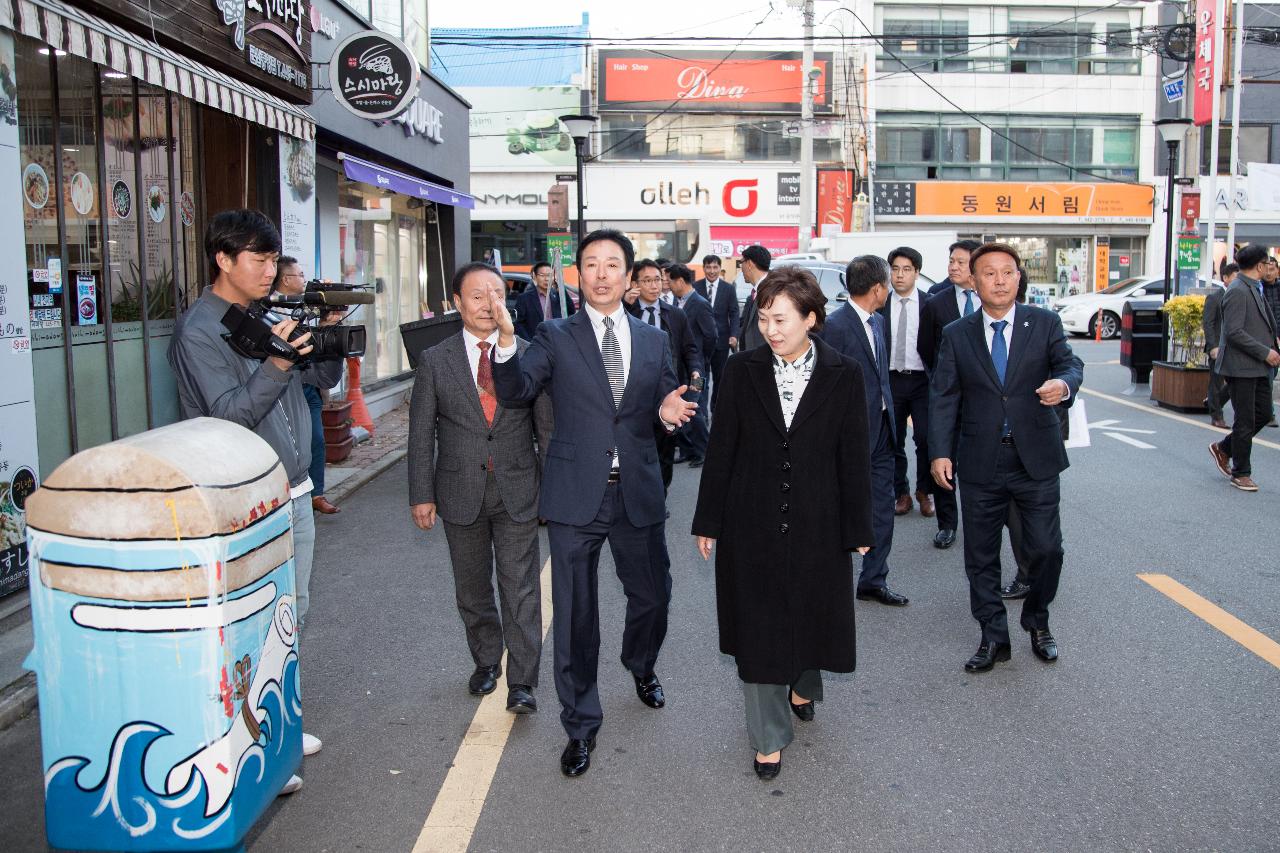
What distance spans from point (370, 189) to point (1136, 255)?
95.8 ft

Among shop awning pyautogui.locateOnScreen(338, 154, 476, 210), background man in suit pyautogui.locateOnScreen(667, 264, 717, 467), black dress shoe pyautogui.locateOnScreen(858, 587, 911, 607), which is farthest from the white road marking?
shop awning pyautogui.locateOnScreen(338, 154, 476, 210)

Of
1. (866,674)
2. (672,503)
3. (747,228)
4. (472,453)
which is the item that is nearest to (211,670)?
(472,453)

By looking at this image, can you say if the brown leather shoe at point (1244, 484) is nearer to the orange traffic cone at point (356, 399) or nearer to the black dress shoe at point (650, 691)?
the black dress shoe at point (650, 691)

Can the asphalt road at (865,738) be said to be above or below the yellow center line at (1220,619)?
below

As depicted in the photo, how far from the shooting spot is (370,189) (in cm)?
1469

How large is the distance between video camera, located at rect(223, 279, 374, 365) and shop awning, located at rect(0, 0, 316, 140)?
287cm

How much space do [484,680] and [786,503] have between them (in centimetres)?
169

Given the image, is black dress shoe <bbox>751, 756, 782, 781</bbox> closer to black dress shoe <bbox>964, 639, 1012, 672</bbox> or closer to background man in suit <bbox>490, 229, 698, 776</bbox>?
background man in suit <bbox>490, 229, 698, 776</bbox>

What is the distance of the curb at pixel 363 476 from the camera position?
30.3ft

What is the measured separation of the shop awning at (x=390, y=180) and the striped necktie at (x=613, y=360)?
726cm

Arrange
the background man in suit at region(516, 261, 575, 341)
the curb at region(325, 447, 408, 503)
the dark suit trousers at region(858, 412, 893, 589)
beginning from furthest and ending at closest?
the background man in suit at region(516, 261, 575, 341) < the curb at region(325, 447, 408, 503) < the dark suit trousers at region(858, 412, 893, 589)

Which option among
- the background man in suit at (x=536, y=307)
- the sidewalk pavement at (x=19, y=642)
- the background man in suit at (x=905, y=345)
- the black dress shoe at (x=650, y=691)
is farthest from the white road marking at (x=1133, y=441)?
the black dress shoe at (x=650, y=691)

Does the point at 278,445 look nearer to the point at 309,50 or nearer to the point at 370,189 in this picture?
the point at 309,50

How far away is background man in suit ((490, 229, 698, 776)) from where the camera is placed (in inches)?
166
